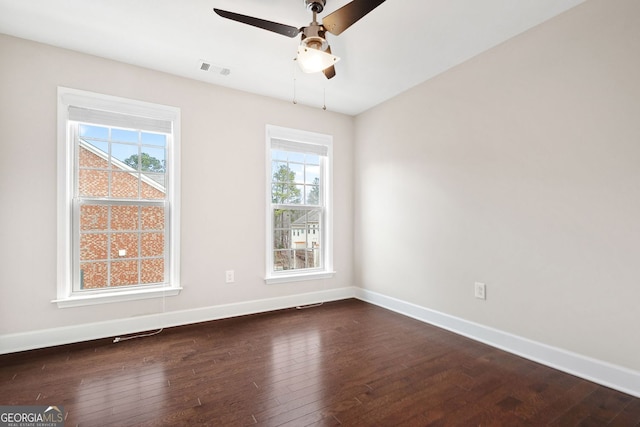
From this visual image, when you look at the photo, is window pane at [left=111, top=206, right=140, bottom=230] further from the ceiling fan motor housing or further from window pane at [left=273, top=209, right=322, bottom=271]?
the ceiling fan motor housing

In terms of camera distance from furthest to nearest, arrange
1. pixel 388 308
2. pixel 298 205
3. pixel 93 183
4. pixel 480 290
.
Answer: pixel 298 205 < pixel 388 308 < pixel 93 183 < pixel 480 290

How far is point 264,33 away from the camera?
254 cm

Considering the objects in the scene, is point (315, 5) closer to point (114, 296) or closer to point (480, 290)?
point (480, 290)

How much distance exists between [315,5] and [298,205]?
2344 millimetres

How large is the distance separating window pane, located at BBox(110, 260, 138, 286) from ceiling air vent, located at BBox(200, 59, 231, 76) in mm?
2062

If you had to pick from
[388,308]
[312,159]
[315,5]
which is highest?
[315,5]

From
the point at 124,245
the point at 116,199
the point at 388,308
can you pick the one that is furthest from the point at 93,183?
the point at 388,308

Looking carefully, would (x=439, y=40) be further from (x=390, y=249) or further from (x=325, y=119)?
(x=390, y=249)

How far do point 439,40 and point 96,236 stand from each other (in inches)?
141

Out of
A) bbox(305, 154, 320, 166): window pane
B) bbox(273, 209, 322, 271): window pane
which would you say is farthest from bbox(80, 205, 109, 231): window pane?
bbox(305, 154, 320, 166): window pane

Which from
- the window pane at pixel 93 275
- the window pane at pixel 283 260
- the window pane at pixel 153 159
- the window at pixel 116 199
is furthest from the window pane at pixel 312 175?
the window pane at pixel 93 275

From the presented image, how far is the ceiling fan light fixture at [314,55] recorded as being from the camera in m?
2.05

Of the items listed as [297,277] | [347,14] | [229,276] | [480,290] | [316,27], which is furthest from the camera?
[297,277]

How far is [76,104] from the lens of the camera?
2779 mm
